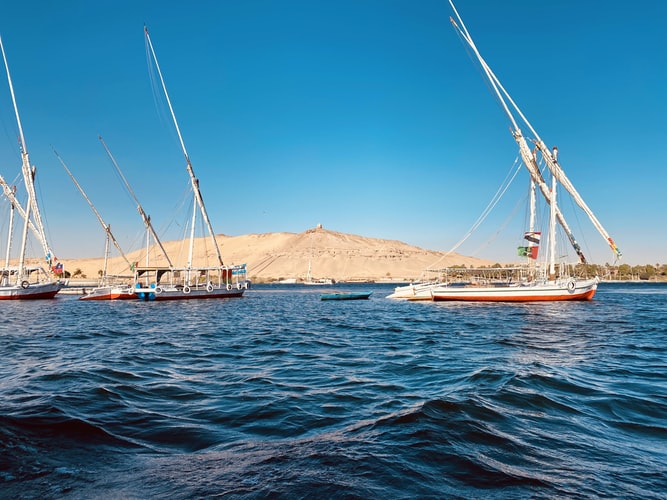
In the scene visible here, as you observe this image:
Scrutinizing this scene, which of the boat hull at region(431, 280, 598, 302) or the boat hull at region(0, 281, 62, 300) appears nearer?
the boat hull at region(431, 280, 598, 302)

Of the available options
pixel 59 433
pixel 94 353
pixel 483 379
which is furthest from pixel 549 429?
pixel 94 353

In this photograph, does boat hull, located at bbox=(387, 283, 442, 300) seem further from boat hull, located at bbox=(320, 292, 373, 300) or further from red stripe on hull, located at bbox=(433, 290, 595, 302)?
boat hull, located at bbox=(320, 292, 373, 300)

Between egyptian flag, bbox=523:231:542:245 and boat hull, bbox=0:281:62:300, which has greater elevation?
egyptian flag, bbox=523:231:542:245

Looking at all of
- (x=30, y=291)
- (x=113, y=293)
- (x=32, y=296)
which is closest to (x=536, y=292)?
(x=113, y=293)

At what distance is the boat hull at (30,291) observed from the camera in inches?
2447

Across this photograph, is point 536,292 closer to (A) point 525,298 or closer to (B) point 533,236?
(A) point 525,298

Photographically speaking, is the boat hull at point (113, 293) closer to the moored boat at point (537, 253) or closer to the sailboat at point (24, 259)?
the sailboat at point (24, 259)

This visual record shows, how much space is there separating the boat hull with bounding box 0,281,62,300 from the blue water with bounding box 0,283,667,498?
55.4 metres

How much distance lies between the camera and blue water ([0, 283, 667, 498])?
5305 mm

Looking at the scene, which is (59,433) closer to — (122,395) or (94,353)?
(122,395)

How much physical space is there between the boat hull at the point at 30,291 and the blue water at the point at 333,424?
55.4m

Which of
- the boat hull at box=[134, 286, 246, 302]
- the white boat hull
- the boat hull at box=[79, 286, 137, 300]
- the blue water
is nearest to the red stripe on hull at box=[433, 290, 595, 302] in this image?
the white boat hull

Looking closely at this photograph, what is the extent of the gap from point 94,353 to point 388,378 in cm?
1080

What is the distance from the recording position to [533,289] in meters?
50.7
